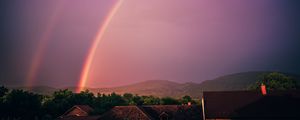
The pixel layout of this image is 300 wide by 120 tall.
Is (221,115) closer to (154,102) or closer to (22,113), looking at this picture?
(22,113)

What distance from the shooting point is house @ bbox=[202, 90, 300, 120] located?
125ft

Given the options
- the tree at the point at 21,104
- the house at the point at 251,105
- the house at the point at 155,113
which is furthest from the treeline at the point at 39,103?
the house at the point at 251,105

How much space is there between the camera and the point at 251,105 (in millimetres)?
40312

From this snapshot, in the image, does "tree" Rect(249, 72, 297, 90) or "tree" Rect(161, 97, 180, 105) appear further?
"tree" Rect(161, 97, 180, 105)

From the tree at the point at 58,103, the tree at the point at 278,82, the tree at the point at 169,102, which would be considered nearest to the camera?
the tree at the point at 58,103

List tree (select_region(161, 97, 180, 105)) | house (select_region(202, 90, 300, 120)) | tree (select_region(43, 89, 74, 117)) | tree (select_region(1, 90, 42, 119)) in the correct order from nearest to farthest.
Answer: house (select_region(202, 90, 300, 120)) → tree (select_region(1, 90, 42, 119)) → tree (select_region(43, 89, 74, 117)) → tree (select_region(161, 97, 180, 105))

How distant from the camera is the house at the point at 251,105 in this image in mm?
38250

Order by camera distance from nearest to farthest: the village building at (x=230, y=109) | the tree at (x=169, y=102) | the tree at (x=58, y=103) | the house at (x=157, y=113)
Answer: the village building at (x=230, y=109)
the house at (x=157, y=113)
the tree at (x=58, y=103)
the tree at (x=169, y=102)

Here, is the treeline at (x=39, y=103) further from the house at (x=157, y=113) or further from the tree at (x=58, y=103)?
the house at (x=157, y=113)

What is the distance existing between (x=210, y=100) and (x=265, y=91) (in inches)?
375

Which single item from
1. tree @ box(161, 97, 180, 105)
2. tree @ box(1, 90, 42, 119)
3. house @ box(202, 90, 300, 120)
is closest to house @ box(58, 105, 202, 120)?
house @ box(202, 90, 300, 120)

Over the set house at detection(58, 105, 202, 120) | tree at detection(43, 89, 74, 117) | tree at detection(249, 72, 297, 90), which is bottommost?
house at detection(58, 105, 202, 120)

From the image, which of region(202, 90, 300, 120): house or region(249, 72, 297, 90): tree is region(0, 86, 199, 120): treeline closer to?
region(202, 90, 300, 120): house

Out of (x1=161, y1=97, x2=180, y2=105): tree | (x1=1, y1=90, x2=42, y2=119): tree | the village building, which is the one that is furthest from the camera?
(x1=161, y1=97, x2=180, y2=105): tree
